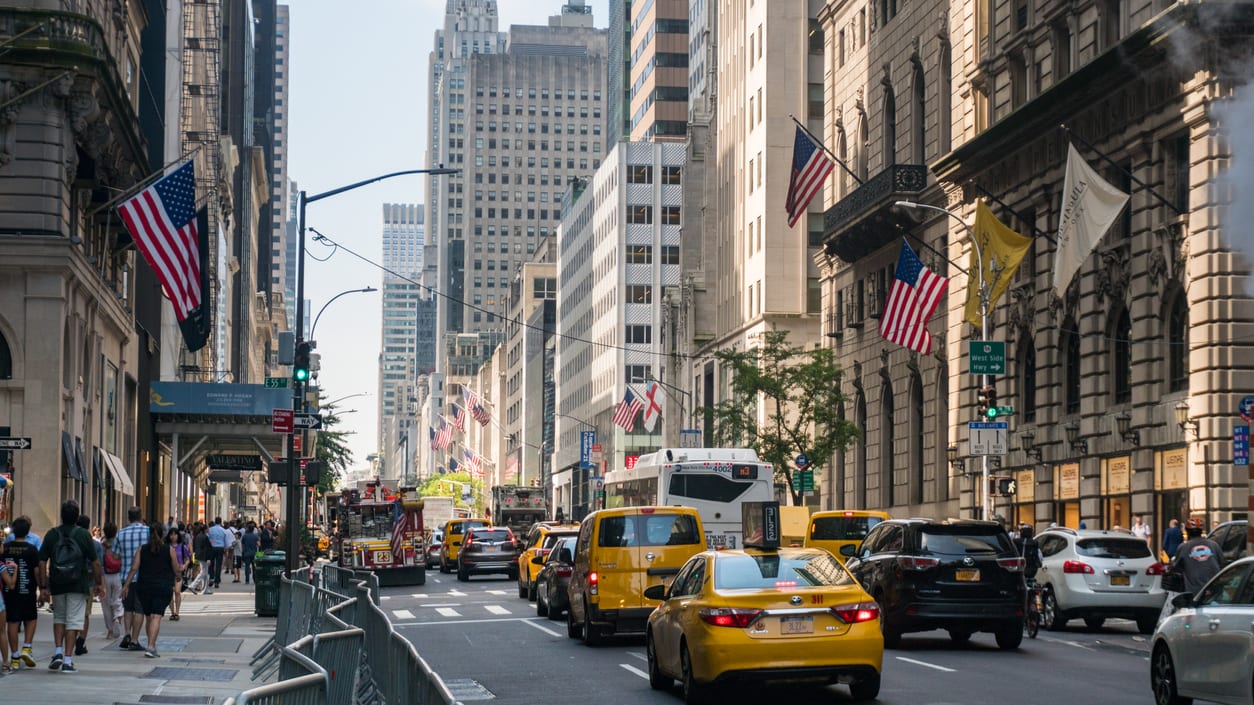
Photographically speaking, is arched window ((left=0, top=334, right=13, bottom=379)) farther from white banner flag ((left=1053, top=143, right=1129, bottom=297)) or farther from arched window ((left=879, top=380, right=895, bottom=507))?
arched window ((left=879, top=380, right=895, bottom=507))

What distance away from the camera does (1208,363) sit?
3853 cm

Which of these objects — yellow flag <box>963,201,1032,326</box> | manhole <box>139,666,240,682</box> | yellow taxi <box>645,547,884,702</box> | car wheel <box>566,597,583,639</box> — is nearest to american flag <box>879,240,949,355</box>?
yellow flag <box>963,201,1032,326</box>

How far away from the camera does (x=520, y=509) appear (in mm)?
85750

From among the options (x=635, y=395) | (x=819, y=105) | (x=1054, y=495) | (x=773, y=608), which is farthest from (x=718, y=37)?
(x=773, y=608)

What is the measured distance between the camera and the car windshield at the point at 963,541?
24.7 metres

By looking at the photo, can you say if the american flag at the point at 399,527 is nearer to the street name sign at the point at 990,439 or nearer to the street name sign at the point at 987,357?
the street name sign at the point at 987,357

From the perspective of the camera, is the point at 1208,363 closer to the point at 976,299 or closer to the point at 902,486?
the point at 976,299

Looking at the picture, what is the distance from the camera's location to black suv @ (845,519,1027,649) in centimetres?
2439

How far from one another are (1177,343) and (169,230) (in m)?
22.4

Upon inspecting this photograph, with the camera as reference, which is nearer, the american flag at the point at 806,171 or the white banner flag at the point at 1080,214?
the white banner flag at the point at 1080,214

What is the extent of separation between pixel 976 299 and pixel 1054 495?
21.6ft

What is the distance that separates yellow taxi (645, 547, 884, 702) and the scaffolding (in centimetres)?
7564

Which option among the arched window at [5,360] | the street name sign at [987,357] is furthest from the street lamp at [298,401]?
the street name sign at [987,357]

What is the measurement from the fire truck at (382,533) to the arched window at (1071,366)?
18.9 meters
